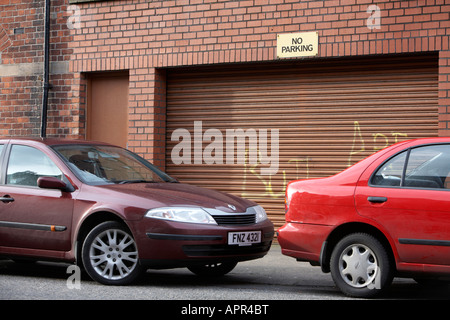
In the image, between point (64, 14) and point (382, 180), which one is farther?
point (64, 14)

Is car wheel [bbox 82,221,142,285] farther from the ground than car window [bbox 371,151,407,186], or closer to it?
closer to it

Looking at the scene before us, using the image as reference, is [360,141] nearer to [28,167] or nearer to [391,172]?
[391,172]

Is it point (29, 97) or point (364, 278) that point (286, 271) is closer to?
point (364, 278)

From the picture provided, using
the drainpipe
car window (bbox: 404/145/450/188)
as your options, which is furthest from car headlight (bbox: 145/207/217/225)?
the drainpipe

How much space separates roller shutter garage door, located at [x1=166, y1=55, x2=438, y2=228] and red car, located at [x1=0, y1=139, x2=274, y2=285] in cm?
375

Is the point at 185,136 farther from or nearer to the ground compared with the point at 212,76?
nearer to the ground

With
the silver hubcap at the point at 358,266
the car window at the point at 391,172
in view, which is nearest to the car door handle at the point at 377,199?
the car window at the point at 391,172

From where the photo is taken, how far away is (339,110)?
1170 centimetres

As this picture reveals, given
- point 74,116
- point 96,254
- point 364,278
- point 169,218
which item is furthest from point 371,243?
point 74,116

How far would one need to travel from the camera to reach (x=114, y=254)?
758cm

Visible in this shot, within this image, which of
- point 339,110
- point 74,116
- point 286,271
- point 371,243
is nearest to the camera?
point 371,243

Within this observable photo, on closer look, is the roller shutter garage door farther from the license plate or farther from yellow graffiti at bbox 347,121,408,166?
the license plate

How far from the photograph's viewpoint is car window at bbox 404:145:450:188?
6.81 metres

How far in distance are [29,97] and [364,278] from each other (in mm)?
8722
